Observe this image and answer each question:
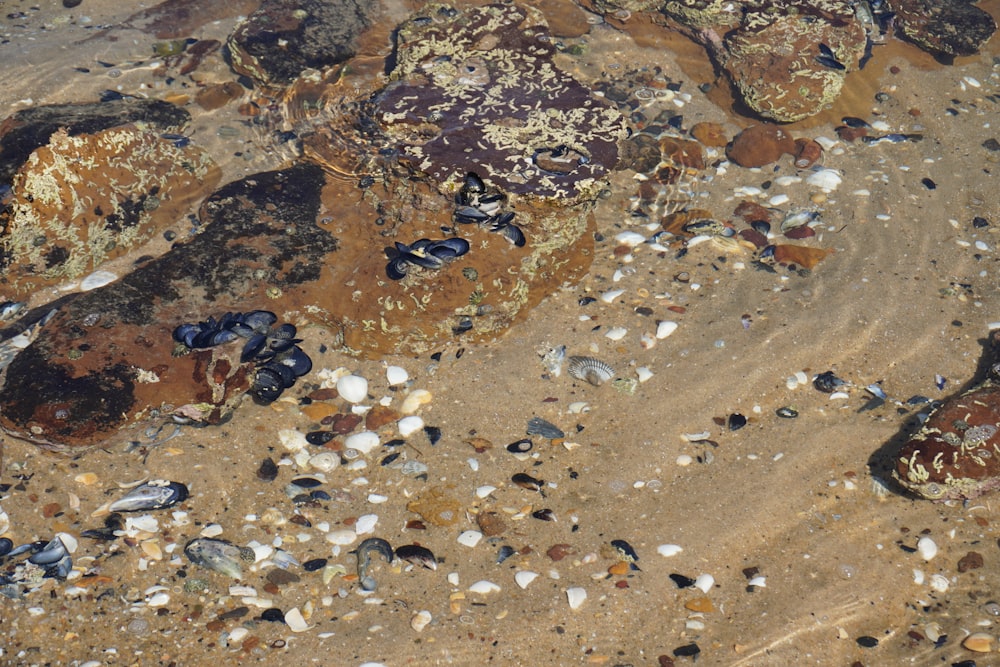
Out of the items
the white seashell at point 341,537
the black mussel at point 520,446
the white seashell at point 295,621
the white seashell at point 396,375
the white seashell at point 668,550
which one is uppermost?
the white seashell at point 396,375

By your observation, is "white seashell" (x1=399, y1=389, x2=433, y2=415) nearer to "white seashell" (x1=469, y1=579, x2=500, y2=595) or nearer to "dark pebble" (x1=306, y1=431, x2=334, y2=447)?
"dark pebble" (x1=306, y1=431, x2=334, y2=447)

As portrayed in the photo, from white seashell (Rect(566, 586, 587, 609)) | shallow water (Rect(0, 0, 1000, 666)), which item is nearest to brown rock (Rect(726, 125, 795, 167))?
shallow water (Rect(0, 0, 1000, 666))

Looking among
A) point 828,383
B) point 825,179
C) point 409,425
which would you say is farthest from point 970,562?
point 825,179

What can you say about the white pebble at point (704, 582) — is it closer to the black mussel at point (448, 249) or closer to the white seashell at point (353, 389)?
the white seashell at point (353, 389)

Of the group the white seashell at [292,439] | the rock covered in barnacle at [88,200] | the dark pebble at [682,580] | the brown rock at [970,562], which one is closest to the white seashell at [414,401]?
the white seashell at [292,439]

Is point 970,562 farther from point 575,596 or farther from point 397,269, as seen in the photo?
point 397,269

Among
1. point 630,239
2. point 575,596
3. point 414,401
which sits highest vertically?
point 630,239

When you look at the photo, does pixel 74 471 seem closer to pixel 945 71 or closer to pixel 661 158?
pixel 661 158
